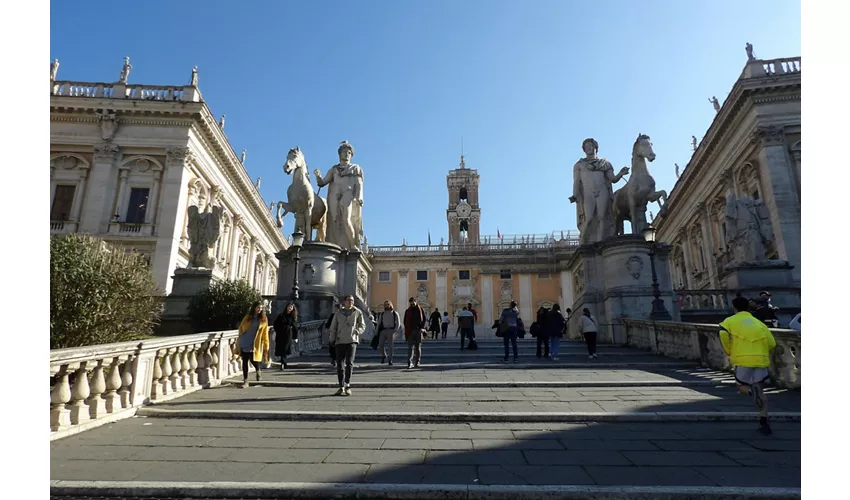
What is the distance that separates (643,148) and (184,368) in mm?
13509

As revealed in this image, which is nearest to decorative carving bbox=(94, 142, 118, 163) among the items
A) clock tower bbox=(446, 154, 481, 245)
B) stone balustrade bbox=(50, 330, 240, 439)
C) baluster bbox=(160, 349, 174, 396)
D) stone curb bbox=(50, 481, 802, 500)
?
stone balustrade bbox=(50, 330, 240, 439)

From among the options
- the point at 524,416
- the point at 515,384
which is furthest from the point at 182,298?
the point at 524,416

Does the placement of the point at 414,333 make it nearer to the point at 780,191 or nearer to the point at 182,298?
the point at 182,298

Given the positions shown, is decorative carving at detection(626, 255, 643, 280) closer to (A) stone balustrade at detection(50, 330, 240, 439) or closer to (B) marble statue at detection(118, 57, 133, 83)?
(A) stone balustrade at detection(50, 330, 240, 439)

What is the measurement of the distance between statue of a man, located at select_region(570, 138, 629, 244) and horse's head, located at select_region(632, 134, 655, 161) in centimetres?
77

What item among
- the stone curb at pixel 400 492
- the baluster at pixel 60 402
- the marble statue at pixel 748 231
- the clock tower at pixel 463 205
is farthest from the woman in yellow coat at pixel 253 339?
the clock tower at pixel 463 205

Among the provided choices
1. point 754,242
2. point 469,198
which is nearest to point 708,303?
point 754,242

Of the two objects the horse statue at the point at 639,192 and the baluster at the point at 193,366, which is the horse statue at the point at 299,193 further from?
the horse statue at the point at 639,192

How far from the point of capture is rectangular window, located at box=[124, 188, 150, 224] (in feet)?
82.1

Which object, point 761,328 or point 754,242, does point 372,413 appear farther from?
point 754,242

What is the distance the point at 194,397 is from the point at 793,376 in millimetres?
8797

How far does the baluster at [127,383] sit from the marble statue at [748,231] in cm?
1560

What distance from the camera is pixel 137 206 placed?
994 inches

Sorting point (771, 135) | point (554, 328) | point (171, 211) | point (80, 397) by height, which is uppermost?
point (771, 135)
